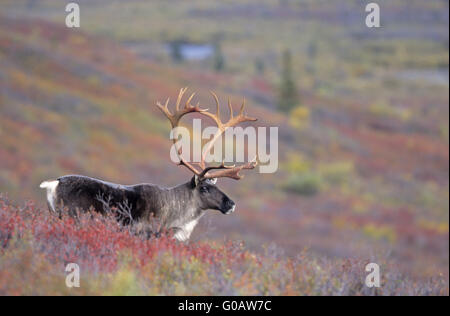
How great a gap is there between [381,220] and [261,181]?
5552 millimetres

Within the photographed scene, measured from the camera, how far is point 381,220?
24906 millimetres

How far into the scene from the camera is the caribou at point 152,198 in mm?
7555

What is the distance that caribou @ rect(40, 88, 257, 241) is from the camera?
24.8ft

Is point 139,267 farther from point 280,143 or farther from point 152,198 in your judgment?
point 280,143

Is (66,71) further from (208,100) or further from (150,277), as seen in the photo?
(150,277)

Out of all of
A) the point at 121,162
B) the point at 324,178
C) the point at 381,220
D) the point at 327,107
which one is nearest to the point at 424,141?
the point at 327,107

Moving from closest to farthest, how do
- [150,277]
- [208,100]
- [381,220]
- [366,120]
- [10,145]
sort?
[150,277] → [10,145] → [381,220] → [208,100] → [366,120]

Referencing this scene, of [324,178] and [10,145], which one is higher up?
[10,145]

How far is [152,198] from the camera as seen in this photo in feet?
26.9
